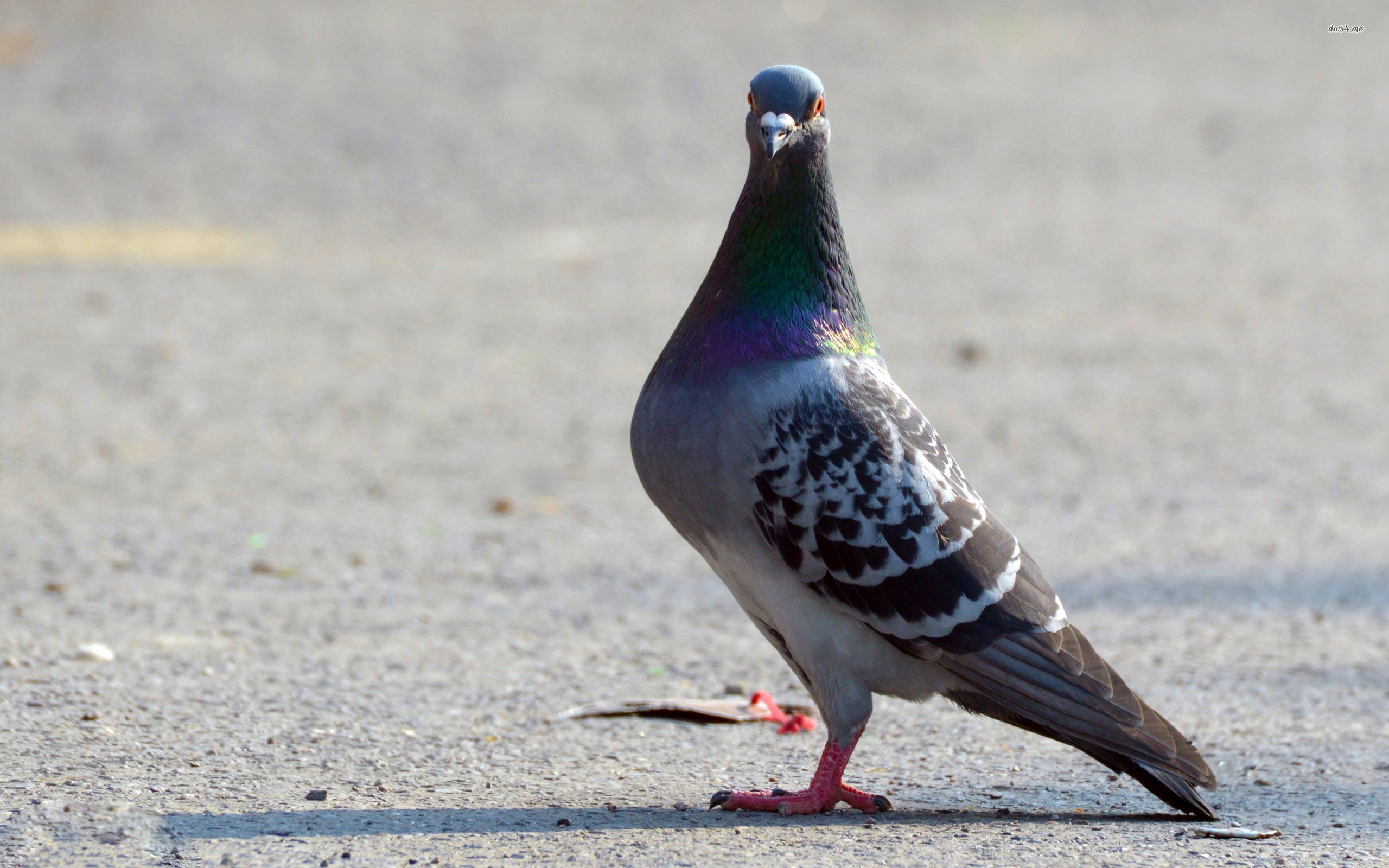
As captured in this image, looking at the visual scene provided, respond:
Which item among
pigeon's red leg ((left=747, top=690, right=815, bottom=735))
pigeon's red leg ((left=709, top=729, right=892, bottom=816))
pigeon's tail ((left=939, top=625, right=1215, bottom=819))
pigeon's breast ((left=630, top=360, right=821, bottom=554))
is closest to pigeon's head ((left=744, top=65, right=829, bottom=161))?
pigeon's breast ((left=630, top=360, right=821, bottom=554))

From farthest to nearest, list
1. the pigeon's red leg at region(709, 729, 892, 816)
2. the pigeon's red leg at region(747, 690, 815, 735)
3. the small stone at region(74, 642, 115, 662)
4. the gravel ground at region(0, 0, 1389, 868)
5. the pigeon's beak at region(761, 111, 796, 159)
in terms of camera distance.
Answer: the small stone at region(74, 642, 115, 662)
the pigeon's red leg at region(747, 690, 815, 735)
the gravel ground at region(0, 0, 1389, 868)
the pigeon's red leg at region(709, 729, 892, 816)
the pigeon's beak at region(761, 111, 796, 159)

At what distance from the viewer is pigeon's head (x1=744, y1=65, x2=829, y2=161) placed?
3.40 m

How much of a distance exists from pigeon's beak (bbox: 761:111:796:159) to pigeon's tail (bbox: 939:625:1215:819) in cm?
123

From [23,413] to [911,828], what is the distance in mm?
6231

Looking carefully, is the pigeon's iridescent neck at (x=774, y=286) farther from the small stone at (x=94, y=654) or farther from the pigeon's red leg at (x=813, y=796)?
the small stone at (x=94, y=654)

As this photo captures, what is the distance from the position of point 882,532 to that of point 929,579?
0.15 meters

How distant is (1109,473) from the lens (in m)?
7.64

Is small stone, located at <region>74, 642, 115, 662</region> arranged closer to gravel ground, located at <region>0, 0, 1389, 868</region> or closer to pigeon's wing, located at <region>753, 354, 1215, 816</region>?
gravel ground, located at <region>0, 0, 1389, 868</region>

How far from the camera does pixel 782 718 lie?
451 centimetres

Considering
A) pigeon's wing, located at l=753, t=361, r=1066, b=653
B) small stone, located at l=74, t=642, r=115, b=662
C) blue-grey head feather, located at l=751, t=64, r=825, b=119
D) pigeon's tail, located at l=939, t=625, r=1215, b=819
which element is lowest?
small stone, located at l=74, t=642, r=115, b=662

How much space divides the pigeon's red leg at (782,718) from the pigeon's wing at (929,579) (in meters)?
1.04

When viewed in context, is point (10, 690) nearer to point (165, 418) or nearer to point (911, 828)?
point (911, 828)

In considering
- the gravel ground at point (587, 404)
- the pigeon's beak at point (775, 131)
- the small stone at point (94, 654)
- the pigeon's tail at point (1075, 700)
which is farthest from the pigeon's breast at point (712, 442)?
the small stone at point (94, 654)

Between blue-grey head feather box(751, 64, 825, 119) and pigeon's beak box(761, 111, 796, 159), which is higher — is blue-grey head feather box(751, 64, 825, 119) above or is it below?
above
